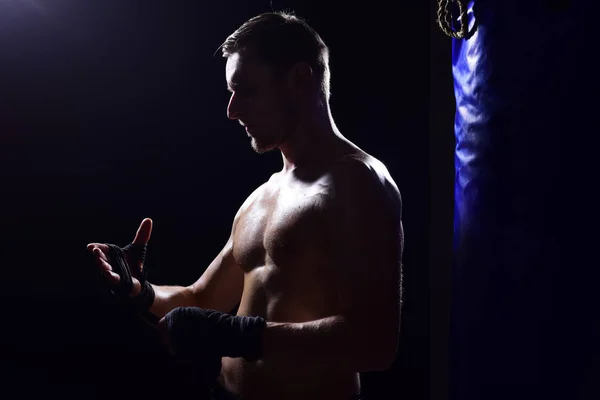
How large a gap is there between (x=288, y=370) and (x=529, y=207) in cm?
54

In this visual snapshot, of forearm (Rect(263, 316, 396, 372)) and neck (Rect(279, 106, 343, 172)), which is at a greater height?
neck (Rect(279, 106, 343, 172))

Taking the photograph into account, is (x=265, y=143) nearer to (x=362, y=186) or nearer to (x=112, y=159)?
(x=362, y=186)

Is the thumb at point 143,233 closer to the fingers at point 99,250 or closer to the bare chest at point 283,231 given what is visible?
the fingers at point 99,250

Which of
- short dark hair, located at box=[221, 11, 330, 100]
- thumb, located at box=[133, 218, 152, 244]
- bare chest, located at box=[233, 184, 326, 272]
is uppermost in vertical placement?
short dark hair, located at box=[221, 11, 330, 100]

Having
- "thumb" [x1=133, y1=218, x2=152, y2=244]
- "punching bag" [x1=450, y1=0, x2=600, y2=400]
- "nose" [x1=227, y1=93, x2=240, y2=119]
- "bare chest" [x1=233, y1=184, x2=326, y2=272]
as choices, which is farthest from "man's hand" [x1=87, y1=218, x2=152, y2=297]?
"punching bag" [x1=450, y1=0, x2=600, y2=400]

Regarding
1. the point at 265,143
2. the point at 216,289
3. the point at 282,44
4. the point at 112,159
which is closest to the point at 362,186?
the point at 265,143

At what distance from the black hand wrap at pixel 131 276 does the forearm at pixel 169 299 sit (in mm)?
22

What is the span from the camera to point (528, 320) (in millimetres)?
818

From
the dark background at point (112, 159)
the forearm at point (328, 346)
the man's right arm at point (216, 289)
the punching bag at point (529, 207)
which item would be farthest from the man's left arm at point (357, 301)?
the dark background at point (112, 159)

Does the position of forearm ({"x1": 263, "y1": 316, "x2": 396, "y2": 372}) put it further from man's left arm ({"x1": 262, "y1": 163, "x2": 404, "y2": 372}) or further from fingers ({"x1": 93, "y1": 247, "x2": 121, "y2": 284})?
fingers ({"x1": 93, "y1": 247, "x2": 121, "y2": 284})

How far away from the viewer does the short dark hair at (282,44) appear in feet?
4.05

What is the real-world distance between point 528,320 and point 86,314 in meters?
1.55

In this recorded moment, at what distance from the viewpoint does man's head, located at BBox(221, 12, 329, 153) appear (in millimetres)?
1227

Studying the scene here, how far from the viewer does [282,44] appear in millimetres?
1239
